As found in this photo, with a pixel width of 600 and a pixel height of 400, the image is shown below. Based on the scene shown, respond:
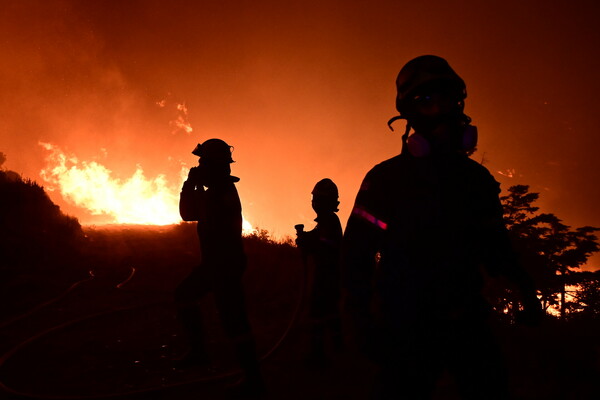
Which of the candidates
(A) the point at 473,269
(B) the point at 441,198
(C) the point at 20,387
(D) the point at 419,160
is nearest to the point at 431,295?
(A) the point at 473,269

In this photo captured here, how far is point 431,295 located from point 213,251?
278cm

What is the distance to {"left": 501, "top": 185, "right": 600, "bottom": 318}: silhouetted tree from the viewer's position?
864 inches

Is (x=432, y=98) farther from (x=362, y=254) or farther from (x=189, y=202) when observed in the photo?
(x=189, y=202)

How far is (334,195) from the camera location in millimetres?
5637

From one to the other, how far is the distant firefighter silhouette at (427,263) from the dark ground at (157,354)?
107 inches

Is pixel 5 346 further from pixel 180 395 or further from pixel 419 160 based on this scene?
pixel 419 160

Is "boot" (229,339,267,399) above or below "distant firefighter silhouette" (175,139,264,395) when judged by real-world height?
below

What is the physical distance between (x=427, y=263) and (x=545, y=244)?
1108 inches

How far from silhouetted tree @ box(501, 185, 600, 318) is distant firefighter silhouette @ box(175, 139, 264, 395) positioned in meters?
22.0

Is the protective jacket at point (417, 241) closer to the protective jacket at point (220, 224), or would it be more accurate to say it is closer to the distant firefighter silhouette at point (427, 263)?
the distant firefighter silhouette at point (427, 263)

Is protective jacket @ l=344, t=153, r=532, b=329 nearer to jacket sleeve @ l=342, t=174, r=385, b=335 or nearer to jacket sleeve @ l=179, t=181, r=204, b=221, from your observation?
jacket sleeve @ l=342, t=174, r=385, b=335

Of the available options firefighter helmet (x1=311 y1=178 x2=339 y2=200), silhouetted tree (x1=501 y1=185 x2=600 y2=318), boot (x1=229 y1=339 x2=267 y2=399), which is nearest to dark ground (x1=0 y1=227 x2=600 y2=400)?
boot (x1=229 y1=339 x2=267 y2=399)

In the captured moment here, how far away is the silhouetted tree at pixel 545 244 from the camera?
72.0ft

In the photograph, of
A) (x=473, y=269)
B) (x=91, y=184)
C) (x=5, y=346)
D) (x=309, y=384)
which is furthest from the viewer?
(x=91, y=184)
